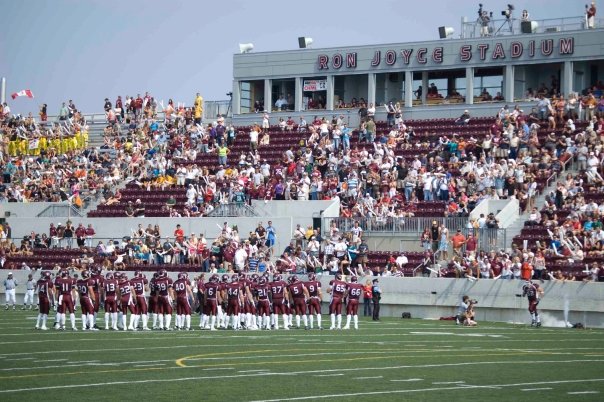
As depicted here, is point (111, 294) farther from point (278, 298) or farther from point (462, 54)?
point (462, 54)

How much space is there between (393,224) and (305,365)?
1906 cm

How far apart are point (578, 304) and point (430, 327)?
13.6 ft

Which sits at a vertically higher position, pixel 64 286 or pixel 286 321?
pixel 64 286

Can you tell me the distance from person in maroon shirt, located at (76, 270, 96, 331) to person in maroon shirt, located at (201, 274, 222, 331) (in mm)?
2744

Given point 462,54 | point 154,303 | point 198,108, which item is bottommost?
point 154,303

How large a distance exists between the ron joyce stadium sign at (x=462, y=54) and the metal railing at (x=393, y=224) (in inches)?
360

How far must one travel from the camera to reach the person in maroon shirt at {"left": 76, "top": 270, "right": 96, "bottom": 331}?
102 feet

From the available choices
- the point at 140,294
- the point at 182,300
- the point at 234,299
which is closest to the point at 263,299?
the point at 234,299

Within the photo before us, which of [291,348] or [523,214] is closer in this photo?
[291,348]

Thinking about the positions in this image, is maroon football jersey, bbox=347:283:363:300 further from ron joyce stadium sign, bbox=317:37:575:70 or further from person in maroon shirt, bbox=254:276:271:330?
ron joyce stadium sign, bbox=317:37:575:70

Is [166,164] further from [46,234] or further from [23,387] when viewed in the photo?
[23,387]

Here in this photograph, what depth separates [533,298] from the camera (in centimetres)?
3362

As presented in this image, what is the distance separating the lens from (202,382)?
19547 millimetres

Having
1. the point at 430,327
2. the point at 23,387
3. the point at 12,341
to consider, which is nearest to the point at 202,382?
the point at 23,387
